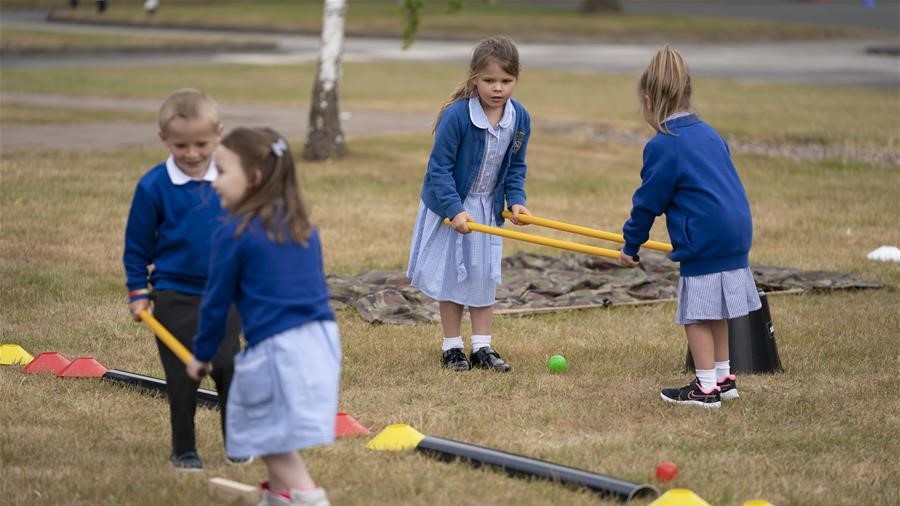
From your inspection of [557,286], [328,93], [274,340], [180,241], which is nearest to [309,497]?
[274,340]

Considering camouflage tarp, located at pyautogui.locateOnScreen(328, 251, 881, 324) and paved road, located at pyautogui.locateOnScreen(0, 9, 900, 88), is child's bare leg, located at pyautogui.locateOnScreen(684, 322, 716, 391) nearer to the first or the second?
camouflage tarp, located at pyautogui.locateOnScreen(328, 251, 881, 324)

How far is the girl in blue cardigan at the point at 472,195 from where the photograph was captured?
21.9 feet

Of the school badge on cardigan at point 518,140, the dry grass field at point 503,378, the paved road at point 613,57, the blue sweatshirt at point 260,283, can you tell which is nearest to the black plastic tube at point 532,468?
the dry grass field at point 503,378

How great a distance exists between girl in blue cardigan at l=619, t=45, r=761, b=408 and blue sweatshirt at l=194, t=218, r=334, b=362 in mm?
2175

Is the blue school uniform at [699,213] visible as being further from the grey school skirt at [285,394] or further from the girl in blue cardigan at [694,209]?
the grey school skirt at [285,394]

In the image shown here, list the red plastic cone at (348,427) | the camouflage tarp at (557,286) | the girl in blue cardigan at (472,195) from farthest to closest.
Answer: the camouflage tarp at (557,286) → the girl in blue cardigan at (472,195) → the red plastic cone at (348,427)

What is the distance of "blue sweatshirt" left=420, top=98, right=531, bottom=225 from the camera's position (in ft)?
22.0

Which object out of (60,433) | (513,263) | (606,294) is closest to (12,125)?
(513,263)

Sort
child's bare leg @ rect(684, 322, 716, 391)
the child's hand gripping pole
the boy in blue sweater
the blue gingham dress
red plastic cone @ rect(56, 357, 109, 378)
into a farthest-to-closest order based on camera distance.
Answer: the blue gingham dress, red plastic cone @ rect(56, 357, 109, 378), child's bare leg @ rect(684, 322, 716, 391), the boy in blue sweater, the child's hand gripping pole

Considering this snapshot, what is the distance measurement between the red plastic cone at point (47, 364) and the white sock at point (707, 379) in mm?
3059

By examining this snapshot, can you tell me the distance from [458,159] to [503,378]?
3.74 feet

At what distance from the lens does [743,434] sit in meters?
5.66

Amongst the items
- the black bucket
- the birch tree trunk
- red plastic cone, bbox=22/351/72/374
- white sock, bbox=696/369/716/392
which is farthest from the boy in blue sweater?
the birch tree trunk

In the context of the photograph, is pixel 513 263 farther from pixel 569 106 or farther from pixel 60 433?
pixel 569 106
